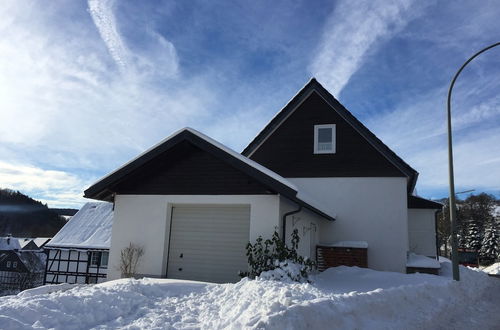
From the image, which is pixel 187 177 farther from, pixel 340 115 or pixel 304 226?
pixel 340 115

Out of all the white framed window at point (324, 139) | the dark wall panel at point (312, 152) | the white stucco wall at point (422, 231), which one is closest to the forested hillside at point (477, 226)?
the white stucco wall at point (422, 231)

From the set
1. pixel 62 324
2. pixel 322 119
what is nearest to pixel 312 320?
pixel 62 324

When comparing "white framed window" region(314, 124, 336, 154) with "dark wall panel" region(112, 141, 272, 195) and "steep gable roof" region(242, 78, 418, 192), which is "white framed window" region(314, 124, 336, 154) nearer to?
"steep gable roof" region(242, 78, 418, 192)

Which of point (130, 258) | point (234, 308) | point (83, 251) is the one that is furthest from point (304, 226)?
point (83, 251)

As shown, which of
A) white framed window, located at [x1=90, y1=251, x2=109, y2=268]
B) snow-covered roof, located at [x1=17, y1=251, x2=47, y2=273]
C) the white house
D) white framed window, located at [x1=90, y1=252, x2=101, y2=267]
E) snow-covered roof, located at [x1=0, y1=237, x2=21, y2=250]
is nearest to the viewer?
the white house

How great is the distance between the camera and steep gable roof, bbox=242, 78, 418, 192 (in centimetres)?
1501

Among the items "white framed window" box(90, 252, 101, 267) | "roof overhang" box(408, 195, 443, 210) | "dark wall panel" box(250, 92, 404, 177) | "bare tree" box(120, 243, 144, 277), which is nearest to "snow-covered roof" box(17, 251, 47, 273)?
"white framed window" box(90, 252, 101, 267)

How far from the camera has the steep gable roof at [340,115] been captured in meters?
15.0

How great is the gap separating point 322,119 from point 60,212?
105900mm

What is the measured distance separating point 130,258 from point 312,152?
8.39 metres

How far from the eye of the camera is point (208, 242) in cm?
1101

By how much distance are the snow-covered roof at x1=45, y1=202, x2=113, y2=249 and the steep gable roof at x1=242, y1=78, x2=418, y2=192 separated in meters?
14.0

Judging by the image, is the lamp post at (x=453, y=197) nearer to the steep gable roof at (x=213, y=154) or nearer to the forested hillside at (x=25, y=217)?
the steep gable roof at (x=213, y=154)

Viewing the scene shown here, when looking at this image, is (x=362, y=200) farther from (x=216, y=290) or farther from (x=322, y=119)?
(x=216, y=290)
